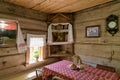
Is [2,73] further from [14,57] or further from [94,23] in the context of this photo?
[94,23]

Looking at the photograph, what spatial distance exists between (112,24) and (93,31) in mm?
539

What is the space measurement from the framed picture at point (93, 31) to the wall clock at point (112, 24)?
28 centimetres

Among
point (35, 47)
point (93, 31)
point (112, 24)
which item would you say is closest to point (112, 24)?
point (112, 24)

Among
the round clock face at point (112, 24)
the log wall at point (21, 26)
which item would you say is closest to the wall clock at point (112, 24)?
the round clock face at point (112, 24)

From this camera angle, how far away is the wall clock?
2.26 meters

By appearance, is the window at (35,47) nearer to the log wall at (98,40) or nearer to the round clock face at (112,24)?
the log wall at (98,40)

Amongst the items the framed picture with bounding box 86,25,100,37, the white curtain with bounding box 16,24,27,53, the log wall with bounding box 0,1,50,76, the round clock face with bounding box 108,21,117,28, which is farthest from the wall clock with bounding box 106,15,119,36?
the white curtain with bounding box 16,24,27,53

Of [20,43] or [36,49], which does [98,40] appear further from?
[20,43]

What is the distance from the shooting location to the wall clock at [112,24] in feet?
7.40

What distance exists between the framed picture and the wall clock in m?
0.28

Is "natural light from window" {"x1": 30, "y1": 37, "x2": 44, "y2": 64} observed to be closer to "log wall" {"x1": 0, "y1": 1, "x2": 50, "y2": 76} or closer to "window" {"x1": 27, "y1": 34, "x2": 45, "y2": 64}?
"window" {"x1": 27, "y1": 34, "x2": 45, "y2": 64}

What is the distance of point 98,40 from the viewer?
2.62m

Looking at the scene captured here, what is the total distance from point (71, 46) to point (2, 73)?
85.4 inches

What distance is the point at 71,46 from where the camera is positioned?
326cm
